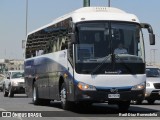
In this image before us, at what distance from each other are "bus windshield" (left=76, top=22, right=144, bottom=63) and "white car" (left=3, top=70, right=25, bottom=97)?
1801 centimetres

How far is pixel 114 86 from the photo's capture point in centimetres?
1631

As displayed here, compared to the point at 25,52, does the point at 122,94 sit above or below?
below

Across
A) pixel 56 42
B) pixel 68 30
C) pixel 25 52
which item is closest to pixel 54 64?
pixel 56 42

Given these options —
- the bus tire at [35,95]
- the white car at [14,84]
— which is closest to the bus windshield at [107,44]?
the bus tire at [35,95]

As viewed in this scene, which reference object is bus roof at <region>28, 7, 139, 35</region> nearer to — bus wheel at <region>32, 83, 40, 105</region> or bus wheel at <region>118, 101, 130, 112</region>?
bus wheel at <region>118, 101, 130, 112</region>

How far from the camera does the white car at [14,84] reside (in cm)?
3400

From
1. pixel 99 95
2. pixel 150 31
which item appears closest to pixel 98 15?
pixel 150 31

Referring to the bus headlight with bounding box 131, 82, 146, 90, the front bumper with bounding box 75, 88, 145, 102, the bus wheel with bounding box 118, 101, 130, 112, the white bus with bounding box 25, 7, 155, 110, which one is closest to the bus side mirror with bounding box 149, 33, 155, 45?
the white bus with bounding box 25, 7, 155, 110

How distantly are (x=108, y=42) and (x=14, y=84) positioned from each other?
18.5 metres

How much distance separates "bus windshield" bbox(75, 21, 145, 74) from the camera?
642 inches

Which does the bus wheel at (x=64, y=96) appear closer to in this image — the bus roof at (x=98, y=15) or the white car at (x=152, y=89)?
the bus roof at (x=98, y=15)

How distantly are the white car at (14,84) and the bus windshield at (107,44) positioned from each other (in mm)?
18015

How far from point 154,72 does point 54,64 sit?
655 centimetres

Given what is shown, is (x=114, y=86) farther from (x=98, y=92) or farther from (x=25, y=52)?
(x=25, y=52)
